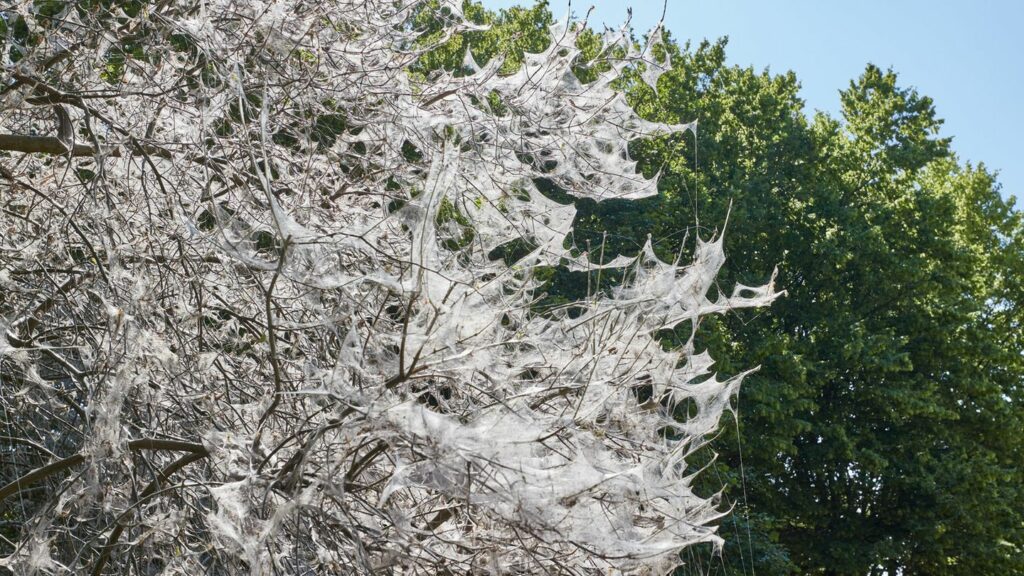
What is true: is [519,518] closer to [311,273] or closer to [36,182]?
[311,273]

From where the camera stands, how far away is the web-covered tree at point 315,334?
2670 millimetres

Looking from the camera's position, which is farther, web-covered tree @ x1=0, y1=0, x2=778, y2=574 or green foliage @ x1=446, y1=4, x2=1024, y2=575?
green foliage @ x1=446, y1=4, x2=1024, y2=575

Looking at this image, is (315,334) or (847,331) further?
(847,331)

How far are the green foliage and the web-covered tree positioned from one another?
10533 millimetres

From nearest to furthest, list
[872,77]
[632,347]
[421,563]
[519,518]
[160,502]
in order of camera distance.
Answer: [519,518], [421,563], [160,502], [632,347], [872,77]

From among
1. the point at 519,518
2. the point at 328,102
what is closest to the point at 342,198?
the point at 328,102

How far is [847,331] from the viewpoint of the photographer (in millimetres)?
16766

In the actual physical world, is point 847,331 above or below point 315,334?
below

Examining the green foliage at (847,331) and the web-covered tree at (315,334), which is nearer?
the web-covered tree at (315,334)

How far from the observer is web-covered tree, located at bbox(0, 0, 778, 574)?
2670mm

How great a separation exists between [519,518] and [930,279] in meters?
16.3

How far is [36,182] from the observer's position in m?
4.74

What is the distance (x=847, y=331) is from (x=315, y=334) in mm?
14358

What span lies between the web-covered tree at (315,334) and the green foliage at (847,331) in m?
10.5
